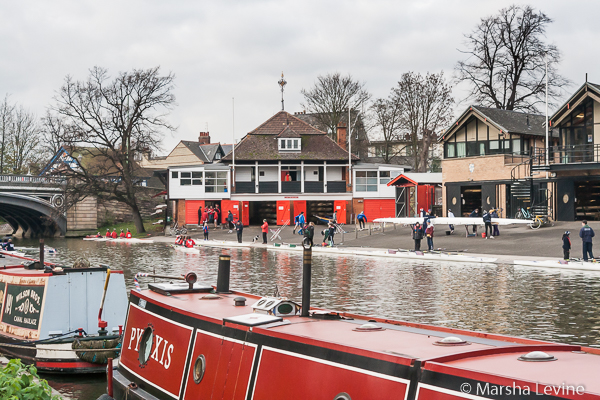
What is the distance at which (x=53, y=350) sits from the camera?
38.5 feet

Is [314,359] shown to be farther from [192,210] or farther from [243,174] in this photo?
[243,174]

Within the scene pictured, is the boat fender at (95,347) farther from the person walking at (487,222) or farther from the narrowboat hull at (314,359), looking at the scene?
the person walking at (487,222)

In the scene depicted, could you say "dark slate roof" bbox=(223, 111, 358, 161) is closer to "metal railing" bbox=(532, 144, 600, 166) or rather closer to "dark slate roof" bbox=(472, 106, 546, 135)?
"dark slate roof" bbox=(472, 106, 546, 135)

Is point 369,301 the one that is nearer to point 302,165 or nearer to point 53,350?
point 53,350

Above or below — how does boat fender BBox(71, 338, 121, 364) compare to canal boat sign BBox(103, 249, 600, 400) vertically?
below

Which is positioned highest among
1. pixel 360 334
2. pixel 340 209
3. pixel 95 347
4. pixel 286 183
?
pixel 286 183

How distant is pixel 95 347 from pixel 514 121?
40207 mm

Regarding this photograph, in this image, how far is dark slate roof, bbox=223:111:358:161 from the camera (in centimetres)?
5697

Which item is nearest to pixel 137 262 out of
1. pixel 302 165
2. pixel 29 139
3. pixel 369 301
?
pixel 369 301

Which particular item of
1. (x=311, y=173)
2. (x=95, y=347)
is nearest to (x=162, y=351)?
(x=95, y=347)

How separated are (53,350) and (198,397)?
5978 mm

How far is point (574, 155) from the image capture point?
39062 mm

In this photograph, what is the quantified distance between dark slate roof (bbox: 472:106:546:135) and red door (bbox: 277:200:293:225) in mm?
19341

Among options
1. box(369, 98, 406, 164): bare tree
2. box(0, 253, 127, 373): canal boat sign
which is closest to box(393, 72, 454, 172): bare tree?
box(369, 98, 406, 164): bare tree
